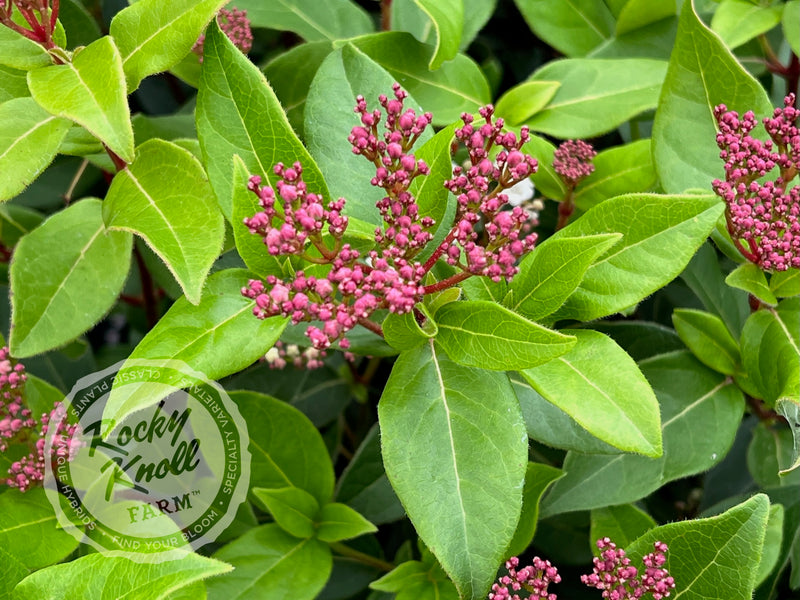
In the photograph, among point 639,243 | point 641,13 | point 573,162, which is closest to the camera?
point 639,243

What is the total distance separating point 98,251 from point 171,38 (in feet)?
1.68

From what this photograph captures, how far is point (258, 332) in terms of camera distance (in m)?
1.25

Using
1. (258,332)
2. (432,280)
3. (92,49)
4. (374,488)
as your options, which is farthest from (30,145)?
(374,488)

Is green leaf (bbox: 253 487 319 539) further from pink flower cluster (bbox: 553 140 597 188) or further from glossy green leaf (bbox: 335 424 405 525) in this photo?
pink flower cluster (bbox: 553 140 597 188)

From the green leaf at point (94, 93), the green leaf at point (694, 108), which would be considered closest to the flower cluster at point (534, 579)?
the green leaf at point (694, 108)

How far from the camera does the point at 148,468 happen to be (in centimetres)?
162

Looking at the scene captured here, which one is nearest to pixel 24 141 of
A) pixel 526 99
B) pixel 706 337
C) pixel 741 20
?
pixel 526 99

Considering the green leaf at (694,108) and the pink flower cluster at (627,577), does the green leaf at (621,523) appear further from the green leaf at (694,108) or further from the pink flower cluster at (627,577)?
the green leaf at (694,108)

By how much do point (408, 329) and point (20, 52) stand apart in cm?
79

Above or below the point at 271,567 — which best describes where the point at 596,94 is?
above

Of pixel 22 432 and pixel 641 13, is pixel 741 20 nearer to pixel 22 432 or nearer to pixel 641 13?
pixel 641 13

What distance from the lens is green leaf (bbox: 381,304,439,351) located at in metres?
1.21

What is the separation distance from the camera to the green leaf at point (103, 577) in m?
1.17

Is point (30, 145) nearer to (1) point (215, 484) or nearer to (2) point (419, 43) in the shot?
(1) point (215, 484)
